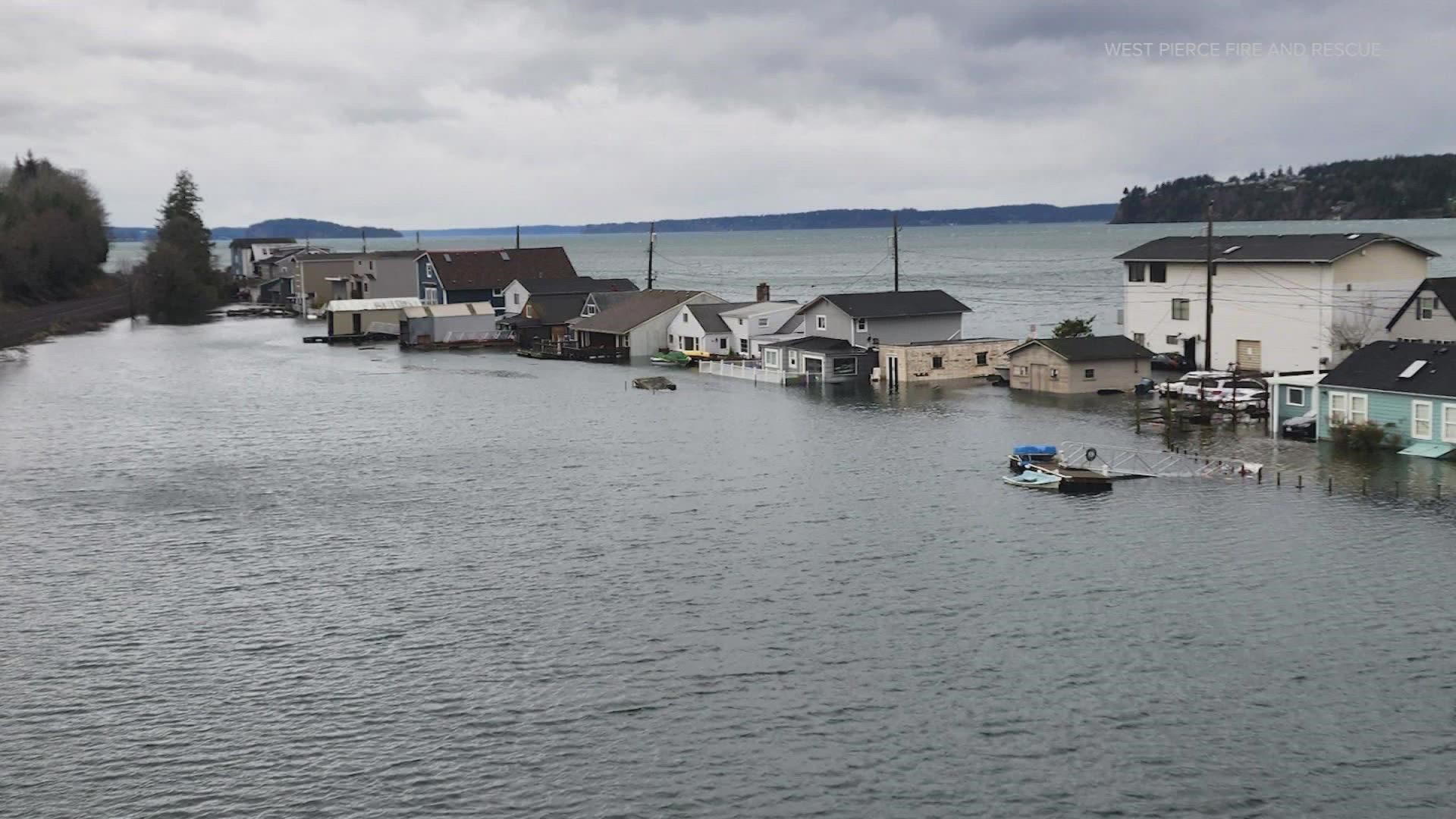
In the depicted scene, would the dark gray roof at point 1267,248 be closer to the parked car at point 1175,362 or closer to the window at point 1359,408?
the parked car at point 1175,362

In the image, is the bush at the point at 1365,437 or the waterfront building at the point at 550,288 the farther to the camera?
the waterfront building at the point at 550,288

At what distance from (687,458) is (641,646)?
20.8m

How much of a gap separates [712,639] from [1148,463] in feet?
70.3

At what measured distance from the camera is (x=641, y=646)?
2858 cm

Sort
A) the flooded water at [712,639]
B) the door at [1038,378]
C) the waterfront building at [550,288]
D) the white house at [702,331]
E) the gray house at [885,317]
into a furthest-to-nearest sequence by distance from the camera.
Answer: the waterfront building at [550,288], the white house at [702,331], the gray house at [885,317], the door at [1038,378], the flooded water at [712,639]

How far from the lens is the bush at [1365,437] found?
149 feet

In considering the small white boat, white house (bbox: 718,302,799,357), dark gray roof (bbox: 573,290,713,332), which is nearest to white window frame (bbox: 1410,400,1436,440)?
the small white boat

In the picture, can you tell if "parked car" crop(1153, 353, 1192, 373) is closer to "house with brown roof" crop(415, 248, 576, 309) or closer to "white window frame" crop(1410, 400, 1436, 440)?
"white window frame" crop(1410, 400, 1436, 440)

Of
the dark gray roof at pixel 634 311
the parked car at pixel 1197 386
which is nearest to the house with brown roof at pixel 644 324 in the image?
the dark gray roof at pixel 634 311

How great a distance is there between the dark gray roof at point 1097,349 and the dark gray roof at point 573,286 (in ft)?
144

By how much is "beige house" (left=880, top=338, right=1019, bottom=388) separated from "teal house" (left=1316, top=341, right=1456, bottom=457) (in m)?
21.0

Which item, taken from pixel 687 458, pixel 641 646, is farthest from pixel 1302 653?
pixel 687 458

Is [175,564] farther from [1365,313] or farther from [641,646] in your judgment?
[1365,313]

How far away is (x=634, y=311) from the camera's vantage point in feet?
291
